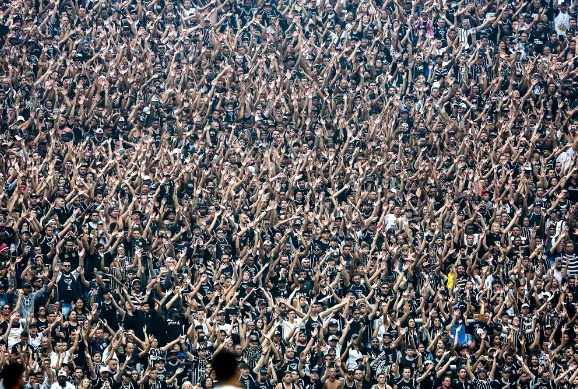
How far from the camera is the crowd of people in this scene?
16.5 metres

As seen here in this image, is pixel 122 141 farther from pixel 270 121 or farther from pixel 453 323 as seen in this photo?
pixel 453 323

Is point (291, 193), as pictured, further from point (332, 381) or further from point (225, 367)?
point (225, 367)

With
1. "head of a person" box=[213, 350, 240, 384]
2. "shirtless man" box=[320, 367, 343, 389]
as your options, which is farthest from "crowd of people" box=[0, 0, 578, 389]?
"head of a person" box=[213, 350, 240, 384]

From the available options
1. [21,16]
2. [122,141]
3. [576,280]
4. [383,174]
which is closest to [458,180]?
[383,174]

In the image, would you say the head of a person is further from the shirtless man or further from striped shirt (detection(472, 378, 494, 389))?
striped shirt (detection(472, 378, 494, 389))

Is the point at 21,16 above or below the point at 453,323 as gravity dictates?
above

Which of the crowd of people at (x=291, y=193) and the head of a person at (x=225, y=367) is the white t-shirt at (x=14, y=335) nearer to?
the crowd of people at (x=291, y=193)

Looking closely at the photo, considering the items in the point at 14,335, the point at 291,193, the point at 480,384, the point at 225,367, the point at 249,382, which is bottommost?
the point at 480,384

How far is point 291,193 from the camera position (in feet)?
62.6

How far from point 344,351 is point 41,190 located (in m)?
5.61

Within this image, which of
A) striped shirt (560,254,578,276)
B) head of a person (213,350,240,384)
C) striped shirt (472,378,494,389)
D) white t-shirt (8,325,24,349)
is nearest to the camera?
head of a person (213,350,240,384)

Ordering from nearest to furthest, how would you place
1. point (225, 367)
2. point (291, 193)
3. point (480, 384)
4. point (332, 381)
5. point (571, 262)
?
point (225, 367) < point (332, 381) < point (480, 384) < point (571, 262) < point (291, 193)

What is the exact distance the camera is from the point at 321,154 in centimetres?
2009

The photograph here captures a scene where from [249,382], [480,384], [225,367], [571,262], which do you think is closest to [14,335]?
[249,382]
